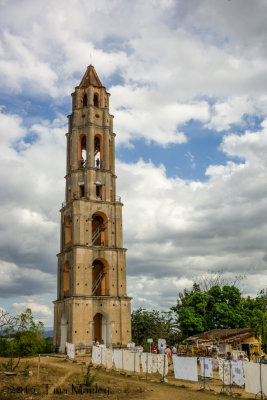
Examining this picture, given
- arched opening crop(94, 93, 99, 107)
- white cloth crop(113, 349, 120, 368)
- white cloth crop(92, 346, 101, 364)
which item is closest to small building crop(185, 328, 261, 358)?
white cloth crop(92, 346, 101, 364)

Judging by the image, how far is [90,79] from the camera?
49562mm

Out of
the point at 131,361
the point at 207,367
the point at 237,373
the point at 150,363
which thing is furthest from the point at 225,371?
the point at 131,361

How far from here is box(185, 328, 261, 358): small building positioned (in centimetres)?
3247

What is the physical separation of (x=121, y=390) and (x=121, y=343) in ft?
67.5

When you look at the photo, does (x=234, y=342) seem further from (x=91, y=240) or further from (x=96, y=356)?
(x=91, y=240)

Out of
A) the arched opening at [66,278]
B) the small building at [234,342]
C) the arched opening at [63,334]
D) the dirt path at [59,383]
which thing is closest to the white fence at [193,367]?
the dirt path at [59,383]

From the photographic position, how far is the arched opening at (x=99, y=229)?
4294cm

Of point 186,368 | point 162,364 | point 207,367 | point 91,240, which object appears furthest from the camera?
point 91,240

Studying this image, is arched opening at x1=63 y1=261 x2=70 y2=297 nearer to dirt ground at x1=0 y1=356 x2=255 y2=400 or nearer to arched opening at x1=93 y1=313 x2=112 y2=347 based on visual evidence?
arched opening at x1=93 y1=313 x2=112 y2=347

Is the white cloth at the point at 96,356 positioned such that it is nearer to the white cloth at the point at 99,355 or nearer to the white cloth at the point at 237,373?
the white cloth at the point at 99,355

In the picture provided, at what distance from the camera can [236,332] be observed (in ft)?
114

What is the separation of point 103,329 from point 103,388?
21122 mm

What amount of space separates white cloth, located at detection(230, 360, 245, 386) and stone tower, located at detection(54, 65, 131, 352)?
20443 millimetres

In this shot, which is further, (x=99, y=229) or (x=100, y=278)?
(x=99, y=229)
